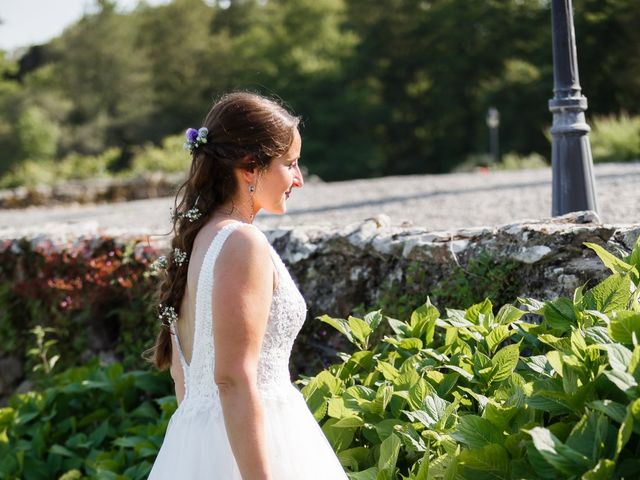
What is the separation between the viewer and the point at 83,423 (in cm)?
437

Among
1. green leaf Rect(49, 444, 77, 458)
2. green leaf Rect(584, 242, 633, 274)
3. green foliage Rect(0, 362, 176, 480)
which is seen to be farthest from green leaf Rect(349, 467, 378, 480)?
green leaf Rect(49, 444, 77, 458)

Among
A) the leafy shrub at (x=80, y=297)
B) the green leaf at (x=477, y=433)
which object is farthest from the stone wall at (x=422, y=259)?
the green leaf at (x=477, y=433)

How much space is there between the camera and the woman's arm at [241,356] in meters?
1.96

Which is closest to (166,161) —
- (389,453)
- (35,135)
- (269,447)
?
A: (389,453)

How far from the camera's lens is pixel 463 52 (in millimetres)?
40719

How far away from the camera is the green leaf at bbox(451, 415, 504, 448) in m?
2.11

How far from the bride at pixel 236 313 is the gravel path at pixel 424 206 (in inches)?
96.9

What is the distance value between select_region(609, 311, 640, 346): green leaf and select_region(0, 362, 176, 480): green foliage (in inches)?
92.4

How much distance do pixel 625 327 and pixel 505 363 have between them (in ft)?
1.78

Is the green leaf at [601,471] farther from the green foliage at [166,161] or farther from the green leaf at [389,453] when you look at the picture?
the green foliage at [166,161]

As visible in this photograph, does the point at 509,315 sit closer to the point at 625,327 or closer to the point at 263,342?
the point at 625,327

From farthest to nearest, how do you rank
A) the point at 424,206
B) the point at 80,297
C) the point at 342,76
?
1. the point at 342,76
2. the point at 424,206
3. the point at 80,297

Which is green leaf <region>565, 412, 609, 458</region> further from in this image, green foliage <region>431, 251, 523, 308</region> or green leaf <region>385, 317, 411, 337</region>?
green foliage <region>431, 251, 523, 308</region>

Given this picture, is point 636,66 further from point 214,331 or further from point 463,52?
point 214,331
